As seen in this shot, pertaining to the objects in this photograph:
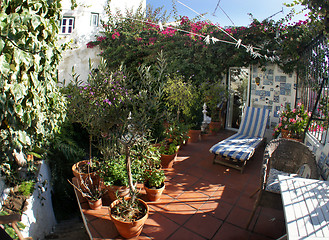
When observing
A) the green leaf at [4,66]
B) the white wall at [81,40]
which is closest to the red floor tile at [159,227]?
the green leaf at [4,66]

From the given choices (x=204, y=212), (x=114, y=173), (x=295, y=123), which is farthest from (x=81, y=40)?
(x=204, y=212)

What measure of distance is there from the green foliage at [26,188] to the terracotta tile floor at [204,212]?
895 mm

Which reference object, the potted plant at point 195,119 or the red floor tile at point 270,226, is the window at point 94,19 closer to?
the potted plant at point 195,119

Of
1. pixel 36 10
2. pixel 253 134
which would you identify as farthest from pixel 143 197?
pixel 253 134

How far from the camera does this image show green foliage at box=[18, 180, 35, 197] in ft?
10.9

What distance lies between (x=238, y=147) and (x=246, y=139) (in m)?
0.70

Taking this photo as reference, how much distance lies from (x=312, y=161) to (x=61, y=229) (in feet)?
14.0

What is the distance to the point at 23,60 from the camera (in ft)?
4.54

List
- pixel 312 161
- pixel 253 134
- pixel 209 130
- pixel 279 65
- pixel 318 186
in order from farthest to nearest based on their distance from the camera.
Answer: pixel 209 130
pixel 279 65
pixel 253 134
pixel 312 161
pixel 318 186

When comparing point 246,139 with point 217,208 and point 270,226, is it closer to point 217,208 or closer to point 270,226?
point 217,208

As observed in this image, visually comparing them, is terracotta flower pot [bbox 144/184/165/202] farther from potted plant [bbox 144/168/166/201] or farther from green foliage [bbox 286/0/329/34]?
green foliage [bbox 286/0/329/34]

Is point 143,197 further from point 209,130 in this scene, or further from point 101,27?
point 101,27

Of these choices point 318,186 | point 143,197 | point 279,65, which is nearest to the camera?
point 318,186

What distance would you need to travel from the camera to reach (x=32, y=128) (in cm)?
202
